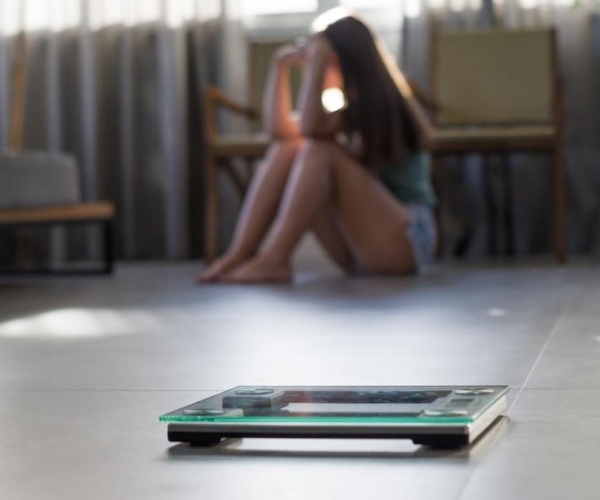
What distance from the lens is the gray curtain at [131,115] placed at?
4832 mm

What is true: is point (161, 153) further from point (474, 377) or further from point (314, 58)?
point (474, 377)

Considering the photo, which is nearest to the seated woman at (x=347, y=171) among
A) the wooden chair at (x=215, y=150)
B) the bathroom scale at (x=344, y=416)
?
the wooden chair at (x=215, y=150)

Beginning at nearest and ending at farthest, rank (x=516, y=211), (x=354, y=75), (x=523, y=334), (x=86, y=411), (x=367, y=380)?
→ (x=86, y=411) < (x=367, y=380) < (x=523, y=334) < (x=354, y=75) < (x=516, y=211)

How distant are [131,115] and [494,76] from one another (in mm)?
1412

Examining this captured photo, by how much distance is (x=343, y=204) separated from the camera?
11.5 feet

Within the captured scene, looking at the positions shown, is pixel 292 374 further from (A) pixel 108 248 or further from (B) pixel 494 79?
(B) pixel 494 79

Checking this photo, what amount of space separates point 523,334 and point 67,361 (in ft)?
2.16

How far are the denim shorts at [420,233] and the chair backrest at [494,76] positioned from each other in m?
0.79

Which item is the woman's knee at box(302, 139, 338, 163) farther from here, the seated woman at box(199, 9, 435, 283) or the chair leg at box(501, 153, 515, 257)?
the chair leg at box(501, 153, 515, 257)

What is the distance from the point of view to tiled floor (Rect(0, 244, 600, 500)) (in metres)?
0.85

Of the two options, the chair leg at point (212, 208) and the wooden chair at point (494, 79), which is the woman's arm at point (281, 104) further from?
the wooden chair at point (494, 79)

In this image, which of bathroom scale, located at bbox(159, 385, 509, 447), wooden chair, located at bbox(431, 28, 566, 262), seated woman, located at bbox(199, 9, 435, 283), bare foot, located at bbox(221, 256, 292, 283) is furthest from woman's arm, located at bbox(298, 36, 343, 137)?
bathroom scale, located at bbox(159, 385, 509, 447)

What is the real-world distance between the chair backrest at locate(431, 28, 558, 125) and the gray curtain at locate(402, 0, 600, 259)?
193 mm

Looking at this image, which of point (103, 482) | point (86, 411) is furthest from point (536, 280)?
point (103, 482)
